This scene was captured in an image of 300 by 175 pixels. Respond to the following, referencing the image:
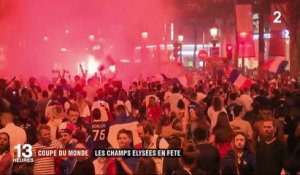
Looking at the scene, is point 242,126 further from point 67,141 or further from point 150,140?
point 67,141

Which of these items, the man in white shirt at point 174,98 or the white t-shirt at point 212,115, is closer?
the white t-shirt at point 212,115

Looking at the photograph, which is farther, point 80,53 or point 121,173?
point 80,53

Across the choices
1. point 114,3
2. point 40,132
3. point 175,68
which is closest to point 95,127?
point 40,132

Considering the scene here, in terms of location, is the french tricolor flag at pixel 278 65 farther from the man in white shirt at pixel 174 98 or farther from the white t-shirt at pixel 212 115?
the white t-shirt at pixel 212 115

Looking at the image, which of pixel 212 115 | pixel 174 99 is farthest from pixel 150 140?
pixel 174 99

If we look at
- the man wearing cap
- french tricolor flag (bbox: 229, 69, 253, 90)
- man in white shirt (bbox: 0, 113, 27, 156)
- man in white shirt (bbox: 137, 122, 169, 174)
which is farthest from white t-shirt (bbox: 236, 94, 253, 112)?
man in white shirt (bbox: 0, 113, 27, 156)

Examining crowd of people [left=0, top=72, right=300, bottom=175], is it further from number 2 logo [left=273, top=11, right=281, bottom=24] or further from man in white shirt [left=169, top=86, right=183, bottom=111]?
number 2 logo [left=273, top=11, right=281, bottom=24]

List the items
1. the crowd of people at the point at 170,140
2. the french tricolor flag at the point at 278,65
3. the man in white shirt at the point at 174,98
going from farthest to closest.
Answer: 1. the french tricolor flag at the point at 278,65
2. the man in white shirt at the point at 174,98
3. the crowd of people at the point at 170,140

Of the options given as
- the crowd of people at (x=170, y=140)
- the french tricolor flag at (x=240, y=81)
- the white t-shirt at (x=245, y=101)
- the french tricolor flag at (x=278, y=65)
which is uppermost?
the french tricolor flag at (x=278, y=65)

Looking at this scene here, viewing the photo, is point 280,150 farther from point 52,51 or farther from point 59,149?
point 52,51

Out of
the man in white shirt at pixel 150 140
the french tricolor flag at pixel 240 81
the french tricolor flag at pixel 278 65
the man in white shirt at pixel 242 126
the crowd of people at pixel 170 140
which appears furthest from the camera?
the french tricolor flag at pixel 278 65

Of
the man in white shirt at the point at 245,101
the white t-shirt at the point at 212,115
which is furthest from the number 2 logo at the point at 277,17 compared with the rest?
the white t-shirt at the point at 212,115

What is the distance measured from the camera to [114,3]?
33812mm

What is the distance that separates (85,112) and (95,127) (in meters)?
2.59
